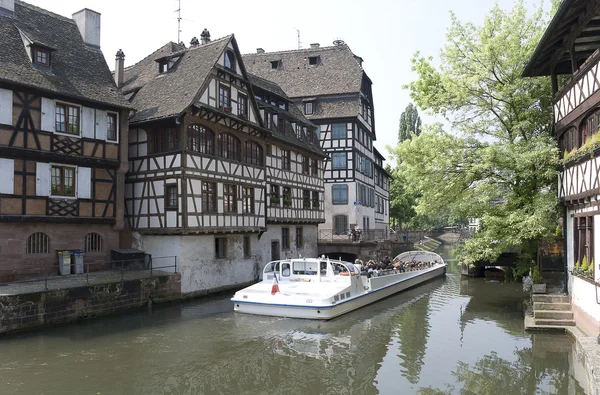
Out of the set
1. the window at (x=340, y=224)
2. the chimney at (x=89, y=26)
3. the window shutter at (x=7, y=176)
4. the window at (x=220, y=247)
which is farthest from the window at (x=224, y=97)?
the window at (x=340, y=224)

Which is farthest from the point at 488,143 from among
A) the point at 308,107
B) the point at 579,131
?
the point at 308,107

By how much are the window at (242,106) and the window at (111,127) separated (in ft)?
19.8

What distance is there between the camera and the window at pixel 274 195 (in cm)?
2939

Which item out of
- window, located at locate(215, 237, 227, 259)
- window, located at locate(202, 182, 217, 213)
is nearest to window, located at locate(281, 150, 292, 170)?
window, located at locate(215, 237, 227, 259)

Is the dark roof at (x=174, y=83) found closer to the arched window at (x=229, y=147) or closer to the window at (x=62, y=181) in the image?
the arched window at (x=229, y=147)

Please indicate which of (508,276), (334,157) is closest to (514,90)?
(508,276)

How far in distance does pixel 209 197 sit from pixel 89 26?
972 centimetres

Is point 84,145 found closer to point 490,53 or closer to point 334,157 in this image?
point 490,53

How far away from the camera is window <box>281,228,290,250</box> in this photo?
30.9 meters

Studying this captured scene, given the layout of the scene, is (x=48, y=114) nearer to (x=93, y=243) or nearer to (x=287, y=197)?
(x=93, y=243)

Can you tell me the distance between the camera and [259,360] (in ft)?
43.4

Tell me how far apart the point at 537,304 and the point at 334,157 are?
969 inches

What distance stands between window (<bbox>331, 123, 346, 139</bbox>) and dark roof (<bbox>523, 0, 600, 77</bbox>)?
21.1m

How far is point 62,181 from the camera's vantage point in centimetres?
1969
